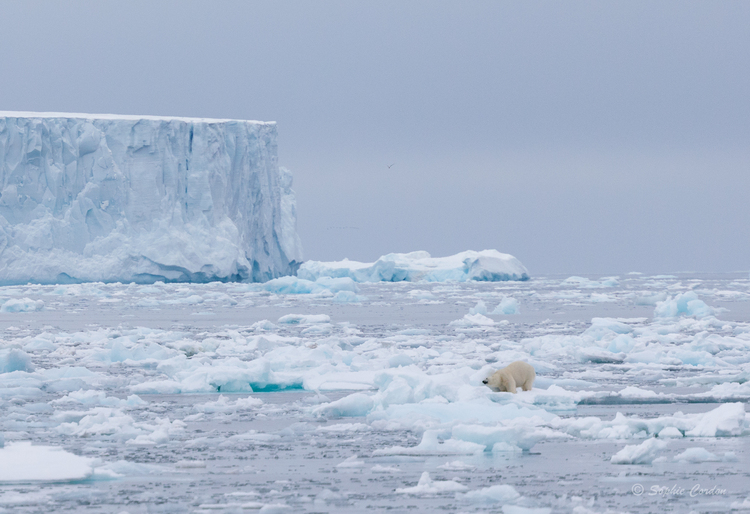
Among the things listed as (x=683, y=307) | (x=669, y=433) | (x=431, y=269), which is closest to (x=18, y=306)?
(x=683, y=307)

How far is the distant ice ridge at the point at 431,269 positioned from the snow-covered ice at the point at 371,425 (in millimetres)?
26082

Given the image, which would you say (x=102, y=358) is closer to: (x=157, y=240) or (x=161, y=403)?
(x=161, y=403)

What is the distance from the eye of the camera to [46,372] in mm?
6938

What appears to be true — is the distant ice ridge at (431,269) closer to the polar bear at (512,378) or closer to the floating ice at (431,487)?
the polar bear at (512,378)

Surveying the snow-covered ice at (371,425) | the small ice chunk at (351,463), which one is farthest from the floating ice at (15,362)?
the small ice chunk at (351,463)

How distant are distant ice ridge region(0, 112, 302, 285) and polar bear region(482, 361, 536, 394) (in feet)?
70.0

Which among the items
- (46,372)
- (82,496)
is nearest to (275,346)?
(46,372)

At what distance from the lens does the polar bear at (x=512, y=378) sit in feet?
18.7

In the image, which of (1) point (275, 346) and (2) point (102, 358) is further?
(1) point (275, 346)

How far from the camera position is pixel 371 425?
15.9ft

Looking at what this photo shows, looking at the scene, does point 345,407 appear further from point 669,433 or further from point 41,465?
point 41,465

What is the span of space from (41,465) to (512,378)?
2.89 metres

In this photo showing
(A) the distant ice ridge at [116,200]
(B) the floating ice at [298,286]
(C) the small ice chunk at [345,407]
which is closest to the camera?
(C) the small ice chunk at [345,407]

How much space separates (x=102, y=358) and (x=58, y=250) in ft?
60.8
